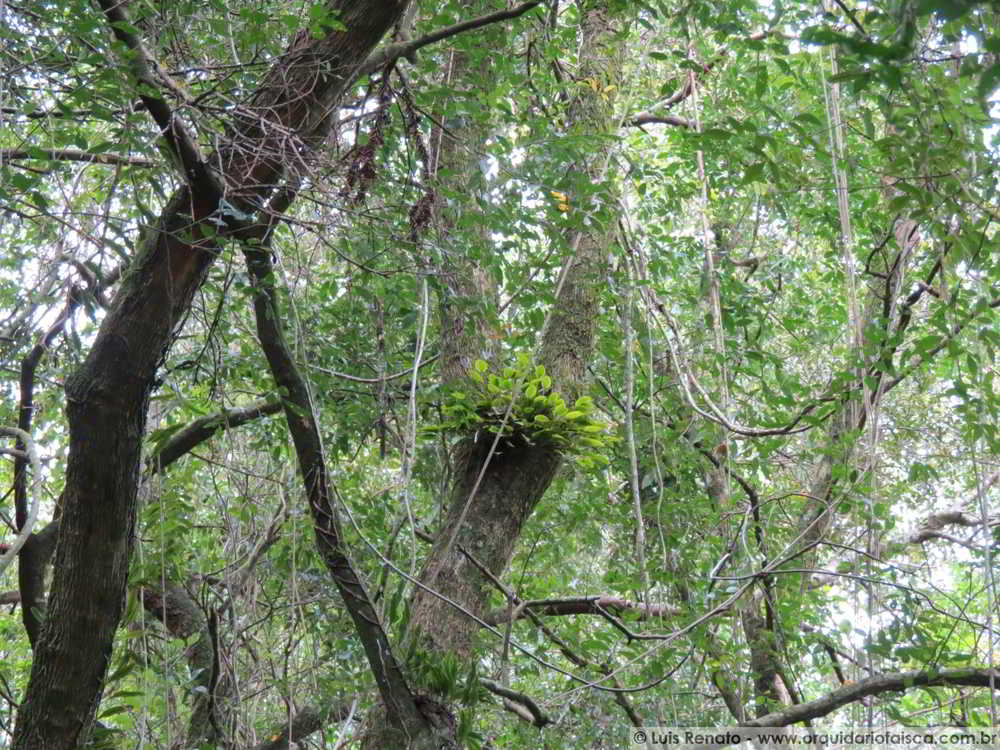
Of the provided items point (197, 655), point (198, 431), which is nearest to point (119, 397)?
point (198, 431)

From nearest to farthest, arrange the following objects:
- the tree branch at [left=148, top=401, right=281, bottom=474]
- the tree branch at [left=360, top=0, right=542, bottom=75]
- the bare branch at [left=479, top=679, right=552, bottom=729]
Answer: the tree branch at [left=360, top=0, right=542, bottom=75], the bare branch at [left=479, top=679, right=552, bottom=729], the tree branch at [left=148, top=401, right=281, bottom=474]

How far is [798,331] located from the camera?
4.43 metres

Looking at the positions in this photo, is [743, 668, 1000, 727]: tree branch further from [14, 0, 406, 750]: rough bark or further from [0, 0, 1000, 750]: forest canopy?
[14, 0, 406, 750]: rough bark

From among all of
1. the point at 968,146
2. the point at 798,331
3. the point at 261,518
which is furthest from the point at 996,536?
the point at 798,331

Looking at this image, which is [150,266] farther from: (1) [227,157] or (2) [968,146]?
(2) [968,146]

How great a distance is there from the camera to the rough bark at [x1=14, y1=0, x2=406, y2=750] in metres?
1.81

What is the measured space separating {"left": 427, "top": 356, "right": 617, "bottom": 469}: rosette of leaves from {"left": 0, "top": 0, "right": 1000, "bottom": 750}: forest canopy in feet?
0.04

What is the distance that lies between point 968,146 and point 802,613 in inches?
79.1

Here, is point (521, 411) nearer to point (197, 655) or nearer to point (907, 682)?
point (907, 682)

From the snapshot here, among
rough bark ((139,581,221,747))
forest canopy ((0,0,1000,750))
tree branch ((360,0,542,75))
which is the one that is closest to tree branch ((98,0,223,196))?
forest canopy ((0,0,1000,750))

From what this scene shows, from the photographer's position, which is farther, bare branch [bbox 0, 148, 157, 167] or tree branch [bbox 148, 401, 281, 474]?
tree branch [bbox 148, 401, 281, 474]

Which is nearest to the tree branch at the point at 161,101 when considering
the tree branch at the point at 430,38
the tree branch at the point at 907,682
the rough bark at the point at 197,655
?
the tree branch at the point at 430,38

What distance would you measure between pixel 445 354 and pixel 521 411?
354 millimetres

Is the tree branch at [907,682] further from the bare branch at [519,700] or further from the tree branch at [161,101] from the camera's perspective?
the tree branch at [161,101]
